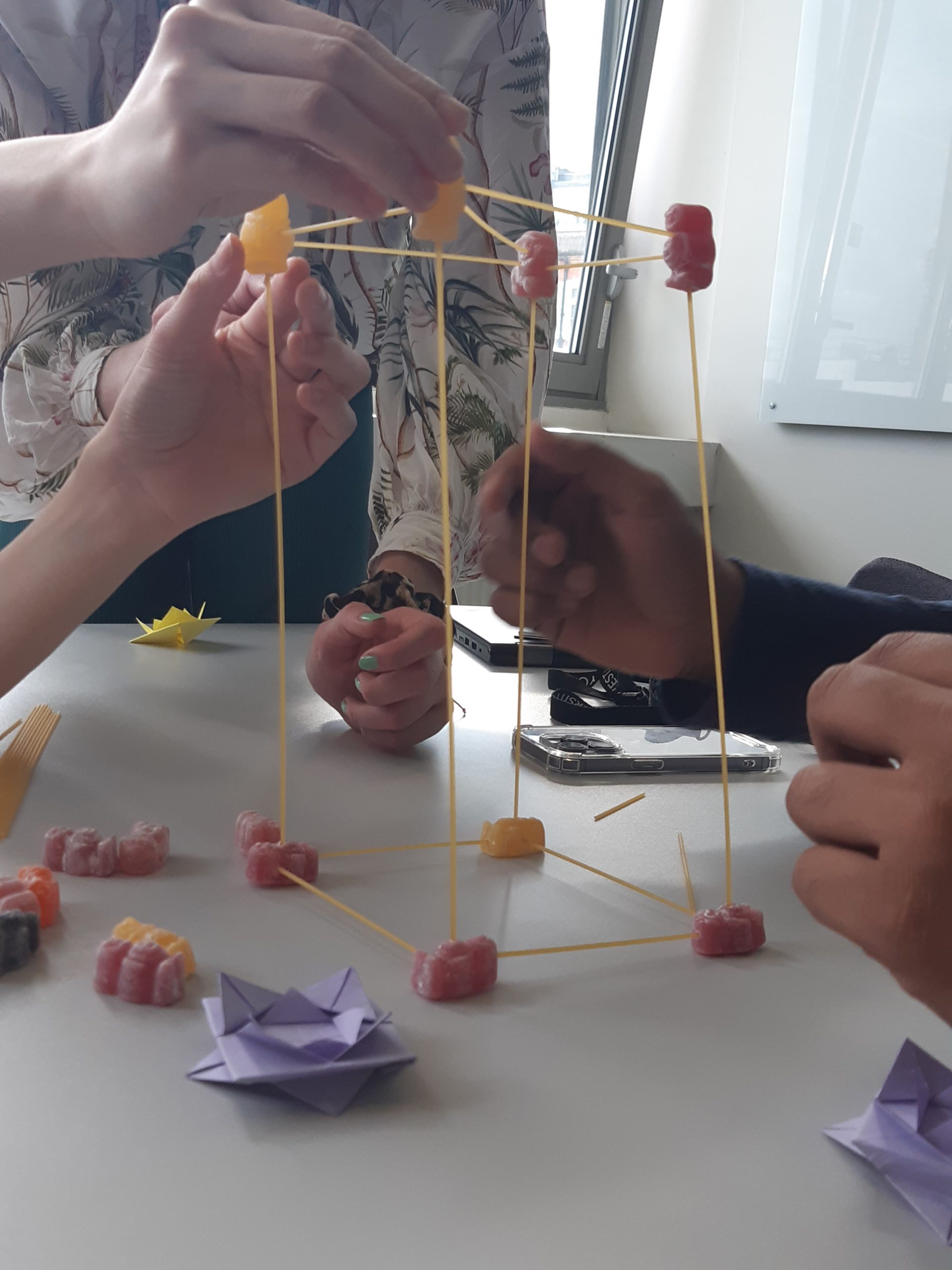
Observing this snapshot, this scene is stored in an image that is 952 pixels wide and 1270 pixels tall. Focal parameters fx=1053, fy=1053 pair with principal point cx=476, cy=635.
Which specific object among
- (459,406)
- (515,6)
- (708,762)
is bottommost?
(708,762)

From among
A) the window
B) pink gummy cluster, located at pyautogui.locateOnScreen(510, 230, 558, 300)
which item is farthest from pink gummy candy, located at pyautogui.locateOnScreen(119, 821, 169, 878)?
the window

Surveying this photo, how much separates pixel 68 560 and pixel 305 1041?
1.63ft

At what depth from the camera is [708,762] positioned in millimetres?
745

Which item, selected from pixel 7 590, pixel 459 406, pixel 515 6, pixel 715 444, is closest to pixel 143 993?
pixel 7 590

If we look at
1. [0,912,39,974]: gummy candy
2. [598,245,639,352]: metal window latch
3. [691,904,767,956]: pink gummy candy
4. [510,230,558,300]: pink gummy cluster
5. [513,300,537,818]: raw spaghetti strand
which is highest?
[598,245,639,352]: metal window latch

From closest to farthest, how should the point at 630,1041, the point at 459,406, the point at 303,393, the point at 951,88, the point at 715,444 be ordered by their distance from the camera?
the point at 630,1041, the point at 303,393, the point at 459,406, the point at 951,88, the point at 715,444

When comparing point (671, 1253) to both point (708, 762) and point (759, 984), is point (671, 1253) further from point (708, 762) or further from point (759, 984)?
point (708, 762)

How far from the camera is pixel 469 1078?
36cm

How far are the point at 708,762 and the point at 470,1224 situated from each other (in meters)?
0.49

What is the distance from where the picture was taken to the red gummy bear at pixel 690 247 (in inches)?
18.9

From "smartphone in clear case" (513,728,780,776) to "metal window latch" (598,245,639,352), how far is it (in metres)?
2.02

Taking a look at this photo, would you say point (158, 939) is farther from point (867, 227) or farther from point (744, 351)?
point (744, 351)

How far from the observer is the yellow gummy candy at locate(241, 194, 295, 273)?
0.53m

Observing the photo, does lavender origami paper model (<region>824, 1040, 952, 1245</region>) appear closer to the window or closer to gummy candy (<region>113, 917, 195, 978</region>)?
gummy candy (<region>113, 917, 195, 978</region>)
